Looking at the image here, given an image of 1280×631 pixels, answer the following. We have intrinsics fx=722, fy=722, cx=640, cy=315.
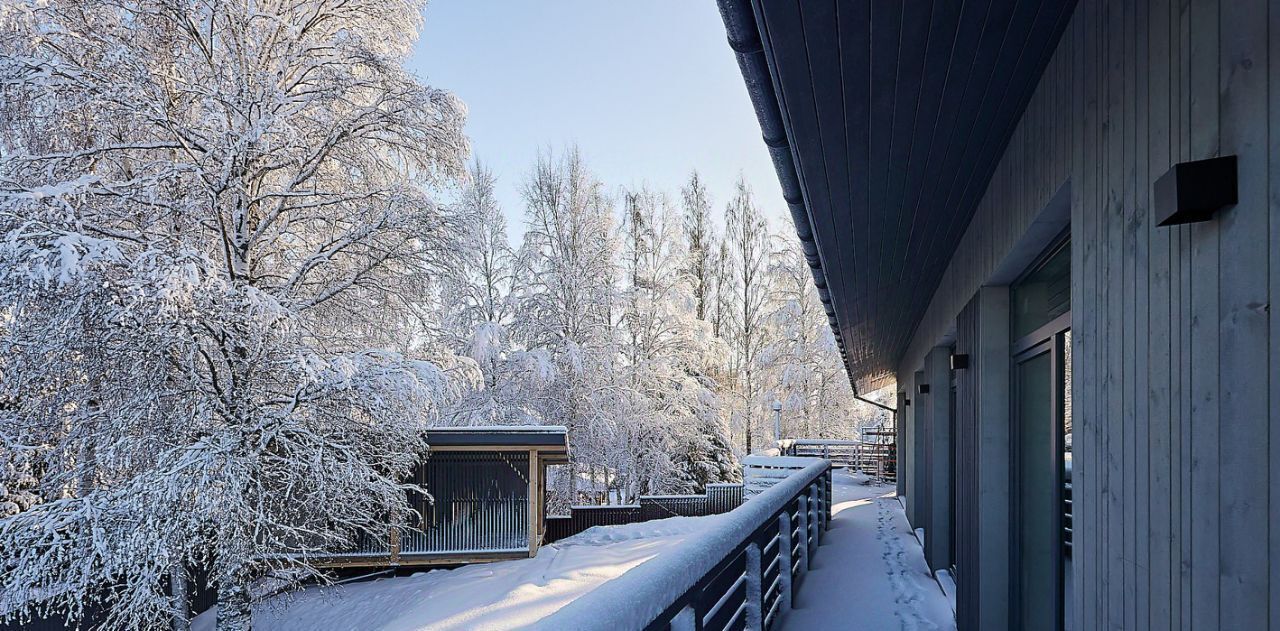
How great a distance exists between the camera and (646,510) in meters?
16.3

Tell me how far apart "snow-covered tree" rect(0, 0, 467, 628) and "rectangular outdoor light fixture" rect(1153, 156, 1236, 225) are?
7740 millimetres

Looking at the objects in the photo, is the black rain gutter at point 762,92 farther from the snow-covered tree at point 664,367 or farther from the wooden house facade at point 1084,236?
the snow-covered tree at point 664,367

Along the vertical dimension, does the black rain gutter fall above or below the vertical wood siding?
above

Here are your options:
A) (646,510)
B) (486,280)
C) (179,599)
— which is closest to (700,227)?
(486,280)

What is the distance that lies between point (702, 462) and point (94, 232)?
16.0 meters

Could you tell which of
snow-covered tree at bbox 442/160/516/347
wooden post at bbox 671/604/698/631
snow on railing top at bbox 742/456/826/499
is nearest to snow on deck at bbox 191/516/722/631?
snow on railing top at bbox 742/456/826/499

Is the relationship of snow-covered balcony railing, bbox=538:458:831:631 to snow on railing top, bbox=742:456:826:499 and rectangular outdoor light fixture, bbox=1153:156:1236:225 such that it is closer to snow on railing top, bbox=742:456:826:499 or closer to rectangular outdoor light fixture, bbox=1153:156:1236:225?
rectangular outdoor light fixture, bbox=1153:156:1236:225

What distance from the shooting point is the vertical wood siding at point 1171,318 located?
1.19m

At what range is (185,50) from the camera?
29.5ft

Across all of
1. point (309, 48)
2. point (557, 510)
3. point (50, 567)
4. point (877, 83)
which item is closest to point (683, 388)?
point (557, 510)

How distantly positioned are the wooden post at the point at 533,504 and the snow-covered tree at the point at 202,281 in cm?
315

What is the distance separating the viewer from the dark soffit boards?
2.00m

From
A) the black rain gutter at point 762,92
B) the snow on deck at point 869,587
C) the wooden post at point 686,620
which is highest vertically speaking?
the black rain gutter at point 762,92

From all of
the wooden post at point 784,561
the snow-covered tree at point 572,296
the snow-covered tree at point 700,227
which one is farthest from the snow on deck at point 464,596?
the snow-covered tree at point 700,227
